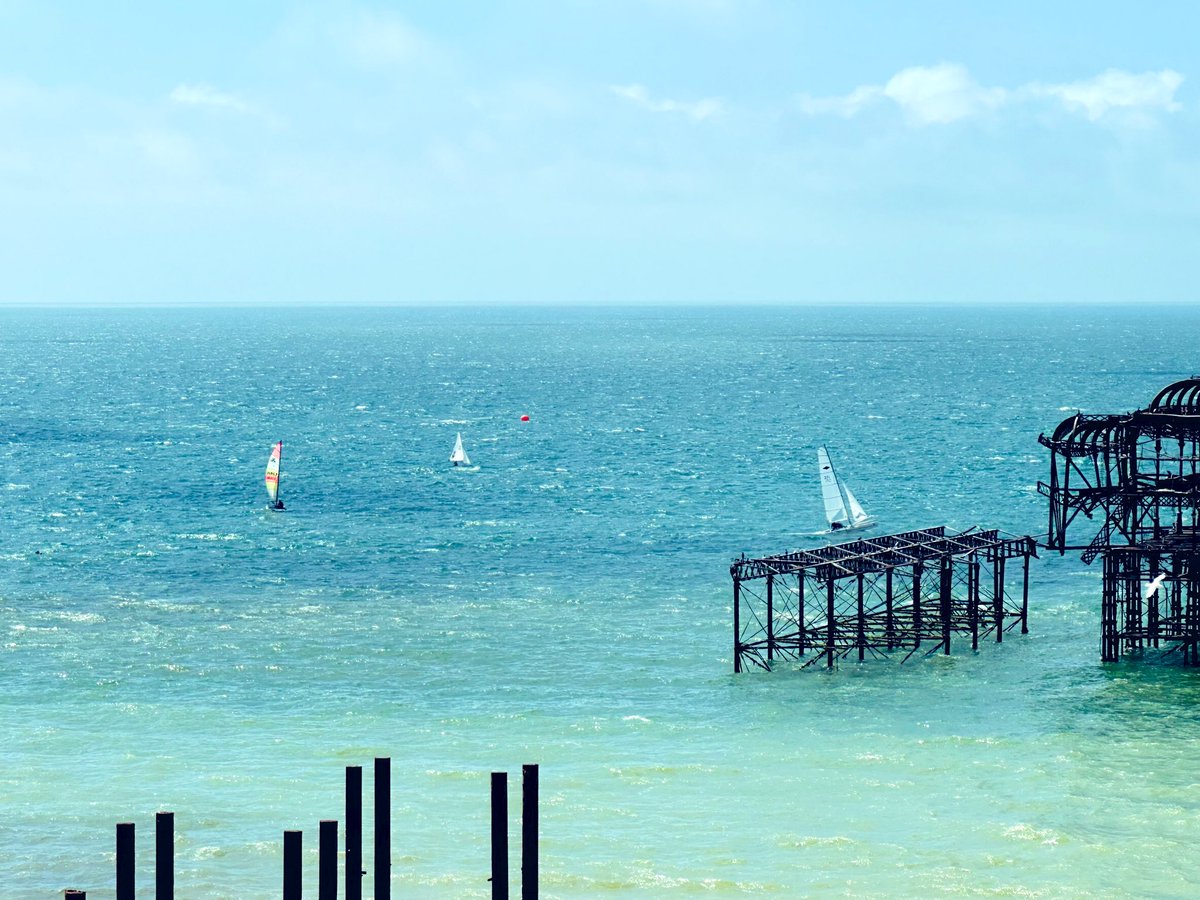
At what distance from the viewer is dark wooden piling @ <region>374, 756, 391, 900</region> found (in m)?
32.5

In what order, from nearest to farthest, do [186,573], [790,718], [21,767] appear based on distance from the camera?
[21,767] → [790,718] → [186,573]

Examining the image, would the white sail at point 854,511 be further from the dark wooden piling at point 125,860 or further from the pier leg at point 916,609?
the dark wooden piling at point 125,860

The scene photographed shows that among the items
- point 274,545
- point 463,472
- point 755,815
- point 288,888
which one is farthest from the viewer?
point 463,472

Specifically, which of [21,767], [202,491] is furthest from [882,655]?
[202,491]

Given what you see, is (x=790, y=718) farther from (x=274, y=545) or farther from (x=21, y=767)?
(x=274, y=545)

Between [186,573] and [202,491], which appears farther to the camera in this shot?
[202,491]

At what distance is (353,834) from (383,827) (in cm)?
97

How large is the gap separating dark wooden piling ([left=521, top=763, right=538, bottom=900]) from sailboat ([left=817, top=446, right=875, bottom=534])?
202 ft

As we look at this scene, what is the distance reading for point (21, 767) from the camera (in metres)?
48.8

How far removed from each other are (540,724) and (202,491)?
213ft

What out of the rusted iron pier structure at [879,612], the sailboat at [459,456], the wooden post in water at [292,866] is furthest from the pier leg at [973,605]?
the sailboat at [459,456]

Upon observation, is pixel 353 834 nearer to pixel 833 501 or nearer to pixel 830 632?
pixel 830 632

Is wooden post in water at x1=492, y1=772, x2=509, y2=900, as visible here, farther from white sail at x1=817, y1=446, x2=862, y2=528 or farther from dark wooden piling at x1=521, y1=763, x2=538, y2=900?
white sail at x1=817, y1=446, x2=862, y2=528

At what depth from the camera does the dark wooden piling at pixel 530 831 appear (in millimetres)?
31500
